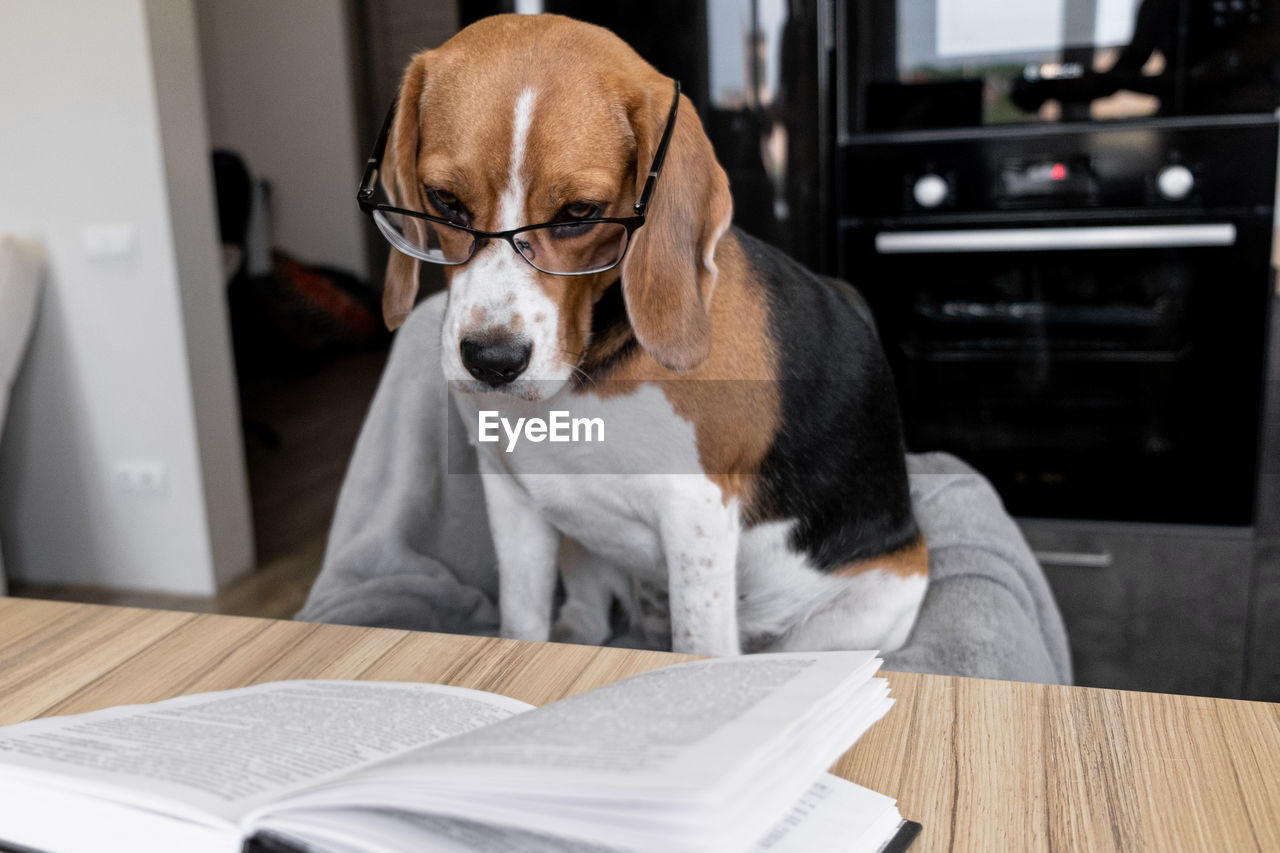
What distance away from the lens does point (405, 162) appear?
873mm

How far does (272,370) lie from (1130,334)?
4.39 metres

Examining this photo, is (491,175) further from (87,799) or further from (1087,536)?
(1087,536)

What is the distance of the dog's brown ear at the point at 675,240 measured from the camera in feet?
2.68

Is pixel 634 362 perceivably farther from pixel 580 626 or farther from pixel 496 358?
pixel 580 626

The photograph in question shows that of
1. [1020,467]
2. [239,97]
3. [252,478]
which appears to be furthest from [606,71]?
[239,97]

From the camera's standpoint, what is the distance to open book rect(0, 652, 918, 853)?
38cm

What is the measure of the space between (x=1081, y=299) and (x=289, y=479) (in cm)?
269

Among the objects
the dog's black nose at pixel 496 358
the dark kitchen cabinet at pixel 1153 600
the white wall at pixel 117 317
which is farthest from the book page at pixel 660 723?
the white wall at pixel 117 317

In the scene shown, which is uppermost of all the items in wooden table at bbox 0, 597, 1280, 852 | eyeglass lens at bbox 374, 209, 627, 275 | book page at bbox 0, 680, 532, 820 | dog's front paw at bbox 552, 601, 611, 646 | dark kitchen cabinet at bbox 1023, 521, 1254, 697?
eyeglass lens at bbox 374, 209, 627, 275

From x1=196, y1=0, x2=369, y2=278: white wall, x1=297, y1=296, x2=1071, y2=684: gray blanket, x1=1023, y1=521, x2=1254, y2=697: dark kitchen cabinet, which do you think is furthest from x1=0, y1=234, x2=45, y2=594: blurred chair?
x1=196, y1=0, x2=369, y2=278: white wall

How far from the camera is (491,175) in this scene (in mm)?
784

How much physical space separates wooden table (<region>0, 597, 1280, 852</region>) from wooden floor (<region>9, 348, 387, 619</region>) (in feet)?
5.95

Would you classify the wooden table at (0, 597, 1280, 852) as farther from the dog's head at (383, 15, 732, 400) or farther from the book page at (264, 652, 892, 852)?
the dog's head at (383, 15, 732, 400)

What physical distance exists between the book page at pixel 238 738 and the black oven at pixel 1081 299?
164 cm
